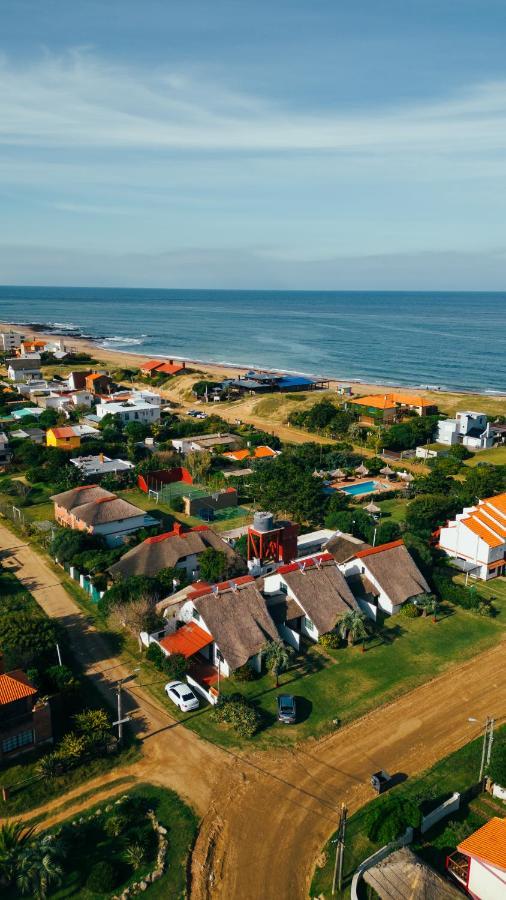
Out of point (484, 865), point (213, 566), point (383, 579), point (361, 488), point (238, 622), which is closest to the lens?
point (484, 865)

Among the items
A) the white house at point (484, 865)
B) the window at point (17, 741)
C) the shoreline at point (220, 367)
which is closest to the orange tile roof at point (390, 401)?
the shoreline at point (220, 367)

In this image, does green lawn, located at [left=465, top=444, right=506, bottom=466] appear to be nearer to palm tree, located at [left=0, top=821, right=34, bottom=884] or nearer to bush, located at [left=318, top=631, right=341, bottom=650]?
bush, located at [left=318, top=631, right=341, bottom=650]

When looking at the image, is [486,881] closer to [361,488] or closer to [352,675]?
[352,675]

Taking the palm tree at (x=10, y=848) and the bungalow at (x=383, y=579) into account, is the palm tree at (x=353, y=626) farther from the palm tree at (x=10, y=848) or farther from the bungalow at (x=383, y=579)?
the palm tree at (x=10, y=848)

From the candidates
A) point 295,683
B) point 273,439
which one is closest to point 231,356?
point 273,439

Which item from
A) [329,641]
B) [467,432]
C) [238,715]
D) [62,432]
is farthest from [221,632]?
[467,432]

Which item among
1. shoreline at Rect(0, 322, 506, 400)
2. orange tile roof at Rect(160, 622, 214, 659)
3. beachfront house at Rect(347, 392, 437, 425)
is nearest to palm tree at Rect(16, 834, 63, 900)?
orange tile roof at Rect(160, 622, 214, 659)
